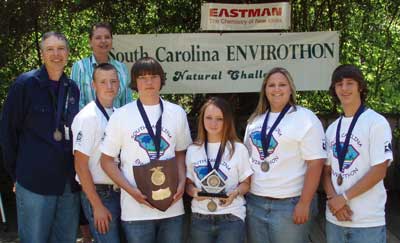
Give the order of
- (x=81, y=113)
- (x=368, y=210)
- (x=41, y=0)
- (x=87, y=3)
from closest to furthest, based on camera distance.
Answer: (x=368, y=210)
(x=81, y=113)
(x=41, y=0)
(x=87, y=3)

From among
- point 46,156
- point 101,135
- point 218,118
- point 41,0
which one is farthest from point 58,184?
point 41,0

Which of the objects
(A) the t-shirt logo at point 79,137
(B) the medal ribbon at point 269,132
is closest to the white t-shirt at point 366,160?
(B) the medal ribbon at point 269,132

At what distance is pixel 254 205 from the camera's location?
354 cm

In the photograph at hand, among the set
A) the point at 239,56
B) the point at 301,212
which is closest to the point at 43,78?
the point at 301,212

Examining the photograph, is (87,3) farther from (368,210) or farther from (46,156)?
(368,210)

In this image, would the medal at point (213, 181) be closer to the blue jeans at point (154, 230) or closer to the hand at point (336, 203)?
the blue jeans at point (154, 230)

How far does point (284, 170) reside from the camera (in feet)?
11.3

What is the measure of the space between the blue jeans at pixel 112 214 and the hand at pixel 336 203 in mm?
1362

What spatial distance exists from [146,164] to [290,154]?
92 cm

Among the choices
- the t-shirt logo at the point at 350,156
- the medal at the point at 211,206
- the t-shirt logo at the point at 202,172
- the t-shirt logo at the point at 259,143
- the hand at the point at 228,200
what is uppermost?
the t-shirt logo at the point at 259,143

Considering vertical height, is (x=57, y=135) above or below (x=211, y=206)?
above

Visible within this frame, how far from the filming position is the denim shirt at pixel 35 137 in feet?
11.7

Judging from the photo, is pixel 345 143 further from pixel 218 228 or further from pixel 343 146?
pixel 218 228

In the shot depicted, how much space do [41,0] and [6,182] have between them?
7.90 ft
